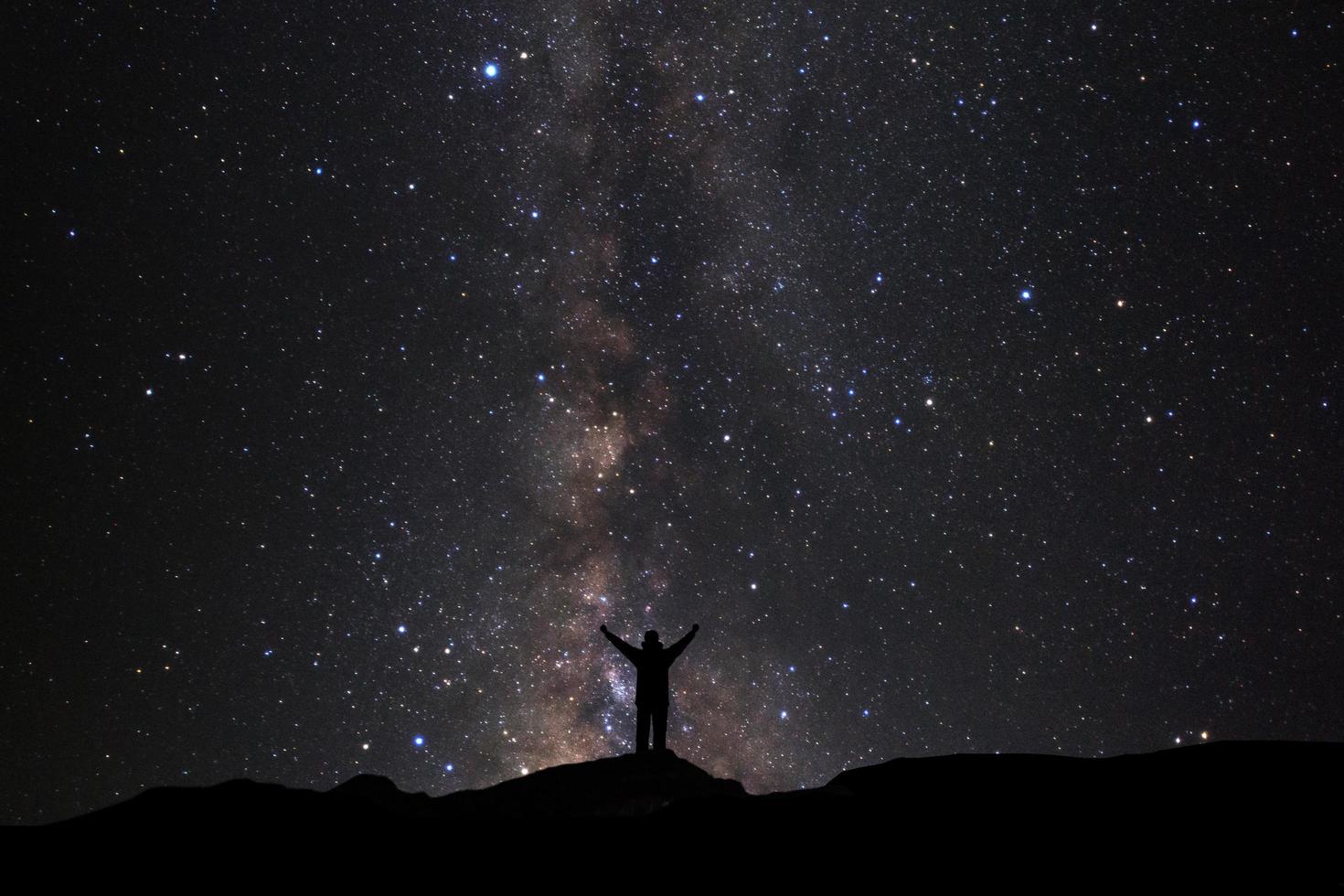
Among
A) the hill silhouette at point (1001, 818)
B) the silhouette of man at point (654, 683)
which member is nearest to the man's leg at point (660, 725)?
the silhouette of man at point (654, 683)

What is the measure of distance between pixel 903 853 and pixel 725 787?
205 inches

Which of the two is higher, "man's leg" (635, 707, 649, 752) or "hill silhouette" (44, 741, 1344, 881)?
"man's leg" (635, 707, 649, 752)

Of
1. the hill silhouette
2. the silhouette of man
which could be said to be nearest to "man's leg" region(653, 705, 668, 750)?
the silhouette of man

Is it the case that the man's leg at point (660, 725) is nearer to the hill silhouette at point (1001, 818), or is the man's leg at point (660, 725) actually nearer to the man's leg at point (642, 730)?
the man's leg at point (642, 730)

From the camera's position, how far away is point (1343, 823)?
15.4 ft

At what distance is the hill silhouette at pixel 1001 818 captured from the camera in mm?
4449

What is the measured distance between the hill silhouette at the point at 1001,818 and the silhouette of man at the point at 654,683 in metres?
4.93

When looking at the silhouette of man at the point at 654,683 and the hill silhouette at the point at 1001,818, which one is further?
the silhouette of man at the point at 654,683

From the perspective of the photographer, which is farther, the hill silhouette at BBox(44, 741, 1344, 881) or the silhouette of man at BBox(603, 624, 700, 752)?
the silhouette of man at BBox(603, 624, 700, 752)

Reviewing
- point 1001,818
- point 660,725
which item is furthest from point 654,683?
point 1001,818

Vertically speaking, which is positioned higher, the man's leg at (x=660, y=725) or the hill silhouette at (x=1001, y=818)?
the man's leg at (x=660, y=725)

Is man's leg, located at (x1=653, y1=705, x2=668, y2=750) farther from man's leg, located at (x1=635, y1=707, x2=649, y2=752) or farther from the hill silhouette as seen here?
the hill silhouette

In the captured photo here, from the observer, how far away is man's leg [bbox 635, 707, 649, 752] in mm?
10582

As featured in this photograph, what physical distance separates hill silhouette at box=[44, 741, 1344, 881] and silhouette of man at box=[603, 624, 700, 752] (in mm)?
4933
